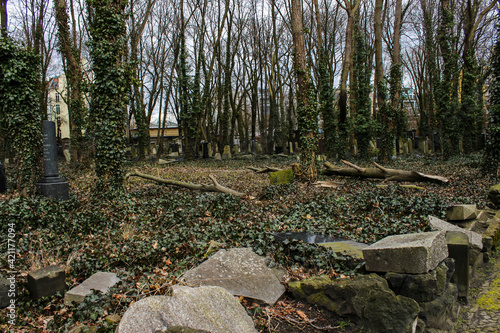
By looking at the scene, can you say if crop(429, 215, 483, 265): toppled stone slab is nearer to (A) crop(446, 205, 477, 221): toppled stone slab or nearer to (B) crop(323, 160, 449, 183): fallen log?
(A) crop(446, 205, 477, 221): toppled stone slab

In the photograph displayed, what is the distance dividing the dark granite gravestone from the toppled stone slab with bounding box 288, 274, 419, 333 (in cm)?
725

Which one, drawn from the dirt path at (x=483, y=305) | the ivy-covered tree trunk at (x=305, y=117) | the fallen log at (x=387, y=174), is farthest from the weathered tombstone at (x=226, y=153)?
the dirt path at (x=483, y=305)

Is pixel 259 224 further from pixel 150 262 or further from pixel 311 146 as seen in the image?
pixel 311 146

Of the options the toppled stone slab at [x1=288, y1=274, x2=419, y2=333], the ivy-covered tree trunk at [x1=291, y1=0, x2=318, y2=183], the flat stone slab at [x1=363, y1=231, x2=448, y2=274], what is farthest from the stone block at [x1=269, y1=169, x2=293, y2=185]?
the toppled stone slab at [x1=288, y1=274, x2=419, y2=333]

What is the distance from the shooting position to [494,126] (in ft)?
31.1

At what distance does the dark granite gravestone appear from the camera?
8.59 meters

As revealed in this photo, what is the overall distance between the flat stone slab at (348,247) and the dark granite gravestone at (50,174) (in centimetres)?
696

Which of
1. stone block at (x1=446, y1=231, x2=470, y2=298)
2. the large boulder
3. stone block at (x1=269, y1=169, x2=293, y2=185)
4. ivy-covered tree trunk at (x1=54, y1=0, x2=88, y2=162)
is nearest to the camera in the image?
stone block at (x1=446, y1=231, x2=470, y2=298)

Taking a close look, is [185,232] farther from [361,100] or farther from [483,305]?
[361,100]

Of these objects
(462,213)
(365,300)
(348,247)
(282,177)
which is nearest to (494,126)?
(462,213)

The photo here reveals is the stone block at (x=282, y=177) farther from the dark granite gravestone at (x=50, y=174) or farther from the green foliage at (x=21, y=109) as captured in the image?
the green foliage at (x=21, y=109)

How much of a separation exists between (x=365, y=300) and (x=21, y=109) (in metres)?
9.45

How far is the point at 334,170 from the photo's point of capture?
Answer: 39.1ft

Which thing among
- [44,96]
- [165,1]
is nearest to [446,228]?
[165,1]
